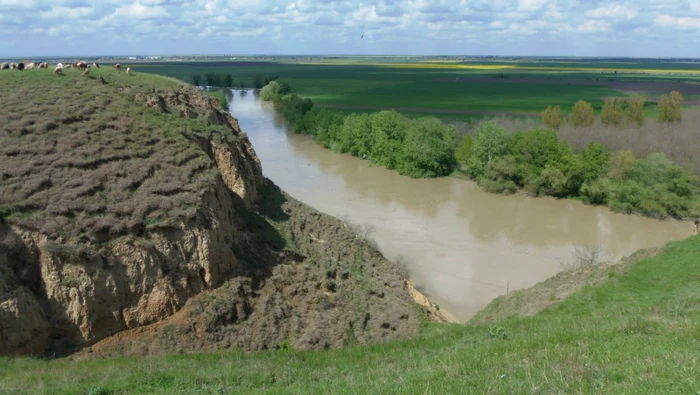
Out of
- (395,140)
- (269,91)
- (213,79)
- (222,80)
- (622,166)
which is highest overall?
(213,79)

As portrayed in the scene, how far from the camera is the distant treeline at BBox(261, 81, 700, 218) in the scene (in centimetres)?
3647

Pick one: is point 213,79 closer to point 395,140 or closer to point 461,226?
point 395,140

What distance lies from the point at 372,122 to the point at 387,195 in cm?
1449

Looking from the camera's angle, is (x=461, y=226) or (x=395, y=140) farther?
(x=395, y=140)

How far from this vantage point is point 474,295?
23.7 m

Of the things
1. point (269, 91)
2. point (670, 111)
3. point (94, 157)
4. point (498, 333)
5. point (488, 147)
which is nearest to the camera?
point (498, 333)

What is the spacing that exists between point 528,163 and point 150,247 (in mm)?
35629

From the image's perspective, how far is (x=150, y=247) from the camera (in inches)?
571

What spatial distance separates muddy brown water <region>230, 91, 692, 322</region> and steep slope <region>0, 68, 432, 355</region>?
668cm

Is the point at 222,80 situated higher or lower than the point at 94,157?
higher

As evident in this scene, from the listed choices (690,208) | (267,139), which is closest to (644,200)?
(690,208)

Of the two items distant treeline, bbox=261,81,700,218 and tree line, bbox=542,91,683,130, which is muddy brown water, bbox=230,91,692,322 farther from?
tree line, bbox=542,91,683,130

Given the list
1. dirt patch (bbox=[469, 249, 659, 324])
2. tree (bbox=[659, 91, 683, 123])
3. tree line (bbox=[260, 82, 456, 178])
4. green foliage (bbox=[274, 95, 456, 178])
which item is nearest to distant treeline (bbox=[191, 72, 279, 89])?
tree line (bbox=[260, 82, 456, 178])

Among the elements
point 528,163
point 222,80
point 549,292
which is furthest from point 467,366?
point 222,80
